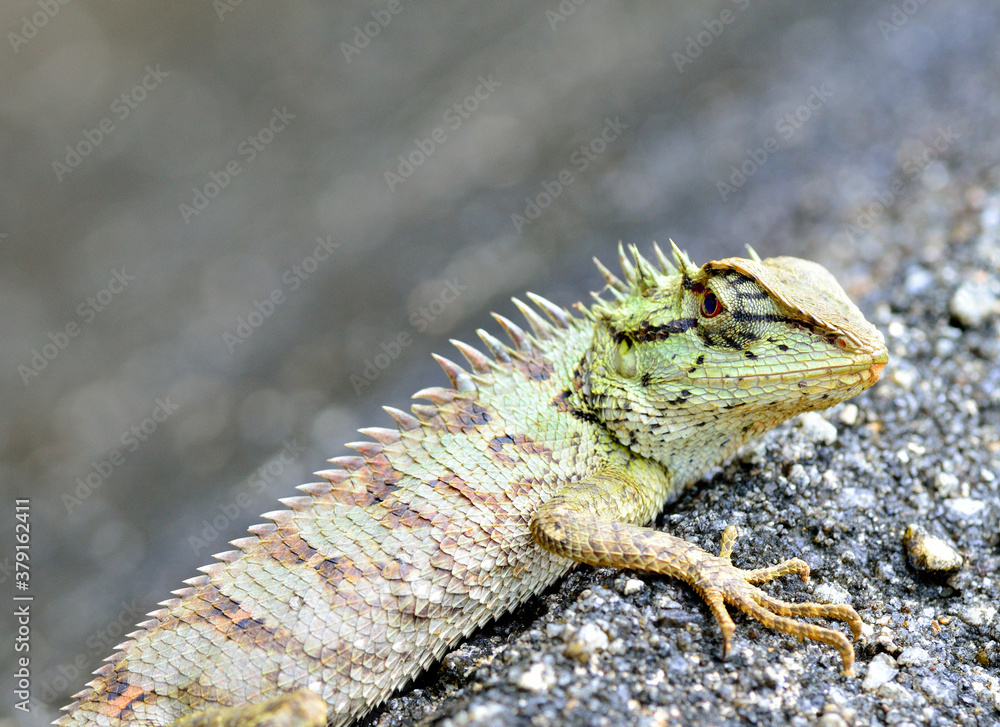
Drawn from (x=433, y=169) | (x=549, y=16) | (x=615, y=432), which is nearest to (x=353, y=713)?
(x=615, y=432)

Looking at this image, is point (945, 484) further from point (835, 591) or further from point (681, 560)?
point (681, 560)

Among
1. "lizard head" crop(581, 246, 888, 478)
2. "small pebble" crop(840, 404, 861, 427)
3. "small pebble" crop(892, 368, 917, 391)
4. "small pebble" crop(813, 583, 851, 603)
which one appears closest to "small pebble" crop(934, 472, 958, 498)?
"small pebble" crop(840, 404, 861, 427)

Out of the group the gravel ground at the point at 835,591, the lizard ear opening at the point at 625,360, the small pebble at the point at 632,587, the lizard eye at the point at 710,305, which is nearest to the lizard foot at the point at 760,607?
the gravel ground at the point at 835,591

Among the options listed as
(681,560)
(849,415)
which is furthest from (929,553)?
(681,560)

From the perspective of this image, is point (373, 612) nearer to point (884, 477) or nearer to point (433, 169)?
point (884, 477)

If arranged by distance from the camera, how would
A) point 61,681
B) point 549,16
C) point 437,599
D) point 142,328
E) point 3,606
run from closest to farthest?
point 437,599 < point 61,681 < point 3,606 < point 142,328 < point 549,16

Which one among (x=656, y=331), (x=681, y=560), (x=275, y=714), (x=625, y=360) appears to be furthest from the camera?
(x=625, y=360)
